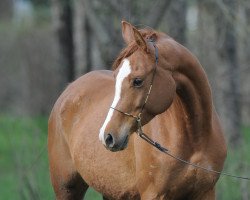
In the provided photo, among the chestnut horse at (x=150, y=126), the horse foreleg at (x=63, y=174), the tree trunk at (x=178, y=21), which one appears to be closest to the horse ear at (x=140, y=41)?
the chestnut horse at (x=150, y=126)

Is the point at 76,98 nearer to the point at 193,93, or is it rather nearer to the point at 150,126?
the point at 150,126

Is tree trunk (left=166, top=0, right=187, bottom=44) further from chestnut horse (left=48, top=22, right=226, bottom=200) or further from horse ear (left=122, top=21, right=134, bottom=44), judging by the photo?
horse ear (left=122, top=21, right=134, bottom=44)

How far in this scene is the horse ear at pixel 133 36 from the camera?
20.4 feet

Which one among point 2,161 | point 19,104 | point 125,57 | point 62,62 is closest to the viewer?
point 125,57

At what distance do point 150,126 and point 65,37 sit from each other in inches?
539

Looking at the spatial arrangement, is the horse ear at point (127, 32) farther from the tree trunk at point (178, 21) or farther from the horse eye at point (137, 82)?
the tree trunk at point (178, 21)

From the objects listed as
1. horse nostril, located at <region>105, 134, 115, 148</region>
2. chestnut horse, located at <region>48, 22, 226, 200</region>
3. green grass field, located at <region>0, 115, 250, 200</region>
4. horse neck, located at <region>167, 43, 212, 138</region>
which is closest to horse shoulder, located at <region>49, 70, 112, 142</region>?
chestnut horse, located at <region>48, 22, 226, 200</region>

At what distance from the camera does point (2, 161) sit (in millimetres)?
17438

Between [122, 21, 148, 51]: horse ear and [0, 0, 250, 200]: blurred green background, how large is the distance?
2799mm

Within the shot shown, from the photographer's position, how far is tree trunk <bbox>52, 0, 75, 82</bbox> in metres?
20.1

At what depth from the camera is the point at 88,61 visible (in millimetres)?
18406

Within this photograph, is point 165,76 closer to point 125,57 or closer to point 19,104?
point 125,57

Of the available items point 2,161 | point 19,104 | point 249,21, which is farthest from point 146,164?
point 19,104

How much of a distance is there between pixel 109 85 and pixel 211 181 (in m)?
1.45
